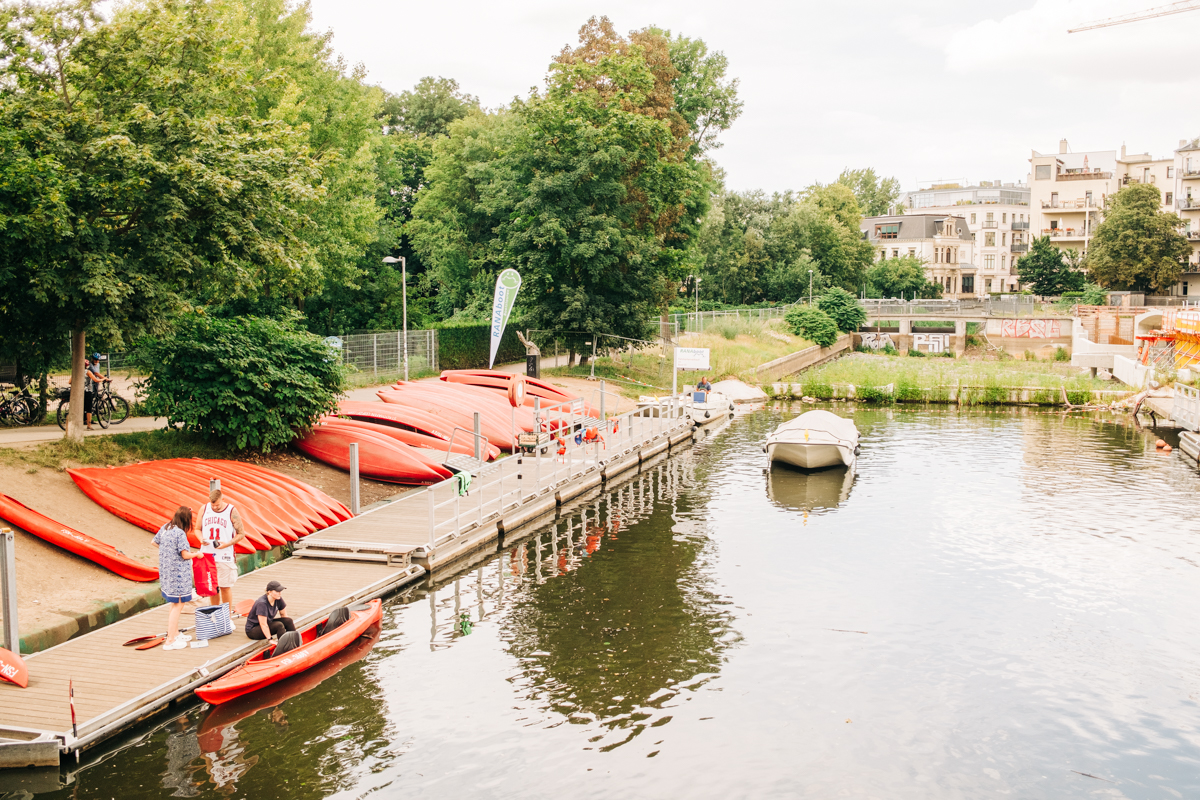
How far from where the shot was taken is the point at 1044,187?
94.2 metres

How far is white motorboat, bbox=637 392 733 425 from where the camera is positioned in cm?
3516

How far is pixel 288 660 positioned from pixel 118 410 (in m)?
11.5

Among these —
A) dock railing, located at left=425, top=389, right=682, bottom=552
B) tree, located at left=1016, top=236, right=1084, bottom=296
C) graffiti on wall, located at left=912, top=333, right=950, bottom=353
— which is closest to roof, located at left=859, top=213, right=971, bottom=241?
tree, located at left=1016, top=236, right=1084, bottom=296

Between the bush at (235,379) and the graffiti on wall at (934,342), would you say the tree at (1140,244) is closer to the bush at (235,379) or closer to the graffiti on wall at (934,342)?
the graffiti on wall at (934,342)

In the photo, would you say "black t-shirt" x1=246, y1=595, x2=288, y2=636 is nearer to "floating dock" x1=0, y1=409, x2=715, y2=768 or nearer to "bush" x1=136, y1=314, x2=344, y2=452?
"floating dock" x1=0, y1=409, x2=715, y2=768

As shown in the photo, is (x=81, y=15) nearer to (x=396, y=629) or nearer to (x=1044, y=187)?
(x=396, y=629)

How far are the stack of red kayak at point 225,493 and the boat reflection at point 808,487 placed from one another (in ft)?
A: 37.6

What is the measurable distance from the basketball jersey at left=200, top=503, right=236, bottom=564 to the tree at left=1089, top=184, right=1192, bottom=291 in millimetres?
77381

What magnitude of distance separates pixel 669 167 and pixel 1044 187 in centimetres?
6713

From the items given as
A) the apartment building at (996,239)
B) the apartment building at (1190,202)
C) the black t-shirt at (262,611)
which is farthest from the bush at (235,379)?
the apartment building at (996,239)

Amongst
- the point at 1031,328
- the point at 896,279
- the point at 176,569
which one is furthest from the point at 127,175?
the point at 896,279

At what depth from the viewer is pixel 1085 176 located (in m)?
92.2

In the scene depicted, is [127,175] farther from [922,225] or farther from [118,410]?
[922,225]

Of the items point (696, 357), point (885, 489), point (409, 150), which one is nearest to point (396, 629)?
point (885, 489)
